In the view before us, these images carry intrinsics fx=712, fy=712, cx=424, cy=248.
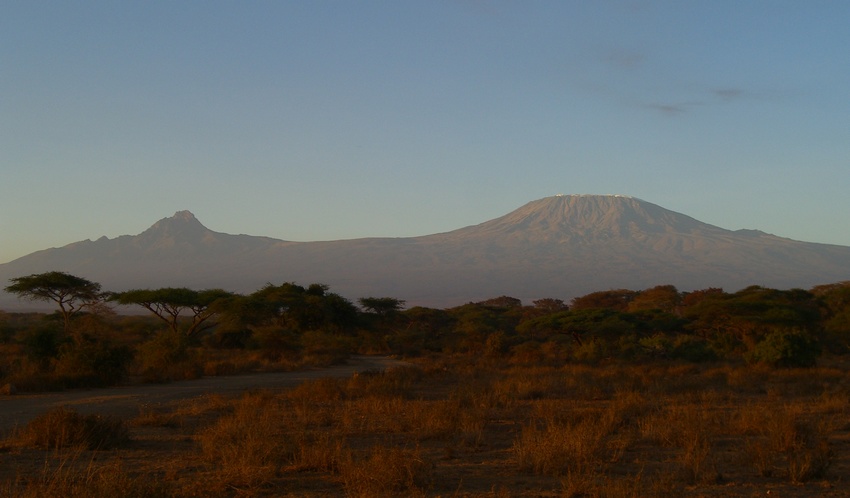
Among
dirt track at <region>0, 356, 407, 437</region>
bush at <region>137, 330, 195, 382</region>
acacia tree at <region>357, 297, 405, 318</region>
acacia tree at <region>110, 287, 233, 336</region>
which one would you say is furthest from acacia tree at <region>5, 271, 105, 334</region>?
acacia tree at <region>357, 297, 405, 318</region>

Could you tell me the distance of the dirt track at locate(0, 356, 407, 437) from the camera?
38.2 feet

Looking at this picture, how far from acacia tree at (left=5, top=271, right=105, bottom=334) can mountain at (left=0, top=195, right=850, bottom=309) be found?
88753 millimetres

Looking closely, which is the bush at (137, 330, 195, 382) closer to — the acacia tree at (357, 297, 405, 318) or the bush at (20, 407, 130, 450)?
the bush at (20, 407, 130, 450)

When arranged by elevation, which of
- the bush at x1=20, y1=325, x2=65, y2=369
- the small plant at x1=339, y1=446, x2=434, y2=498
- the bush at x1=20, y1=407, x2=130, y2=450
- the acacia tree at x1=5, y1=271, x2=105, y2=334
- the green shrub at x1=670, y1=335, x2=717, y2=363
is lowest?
the green shrub at x1=670, y1=335, x2=717, y2=363

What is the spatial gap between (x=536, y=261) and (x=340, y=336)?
110 metres

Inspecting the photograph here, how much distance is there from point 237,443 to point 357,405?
471cm

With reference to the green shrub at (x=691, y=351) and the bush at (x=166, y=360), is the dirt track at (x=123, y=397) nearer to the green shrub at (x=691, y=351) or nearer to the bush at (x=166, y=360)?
the bush at (x=166, y=360)

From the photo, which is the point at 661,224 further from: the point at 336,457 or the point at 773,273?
the point at 336,457

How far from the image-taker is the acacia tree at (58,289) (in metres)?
32.8

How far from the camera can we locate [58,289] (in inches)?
1331

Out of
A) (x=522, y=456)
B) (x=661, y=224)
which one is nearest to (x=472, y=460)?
(x=522, y=456)

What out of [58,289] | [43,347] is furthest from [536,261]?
[43,347]

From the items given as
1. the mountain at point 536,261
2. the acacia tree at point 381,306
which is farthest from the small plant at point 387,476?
the mountain at point 536,261

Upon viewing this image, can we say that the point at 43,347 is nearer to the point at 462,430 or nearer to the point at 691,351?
the point at 462,430
